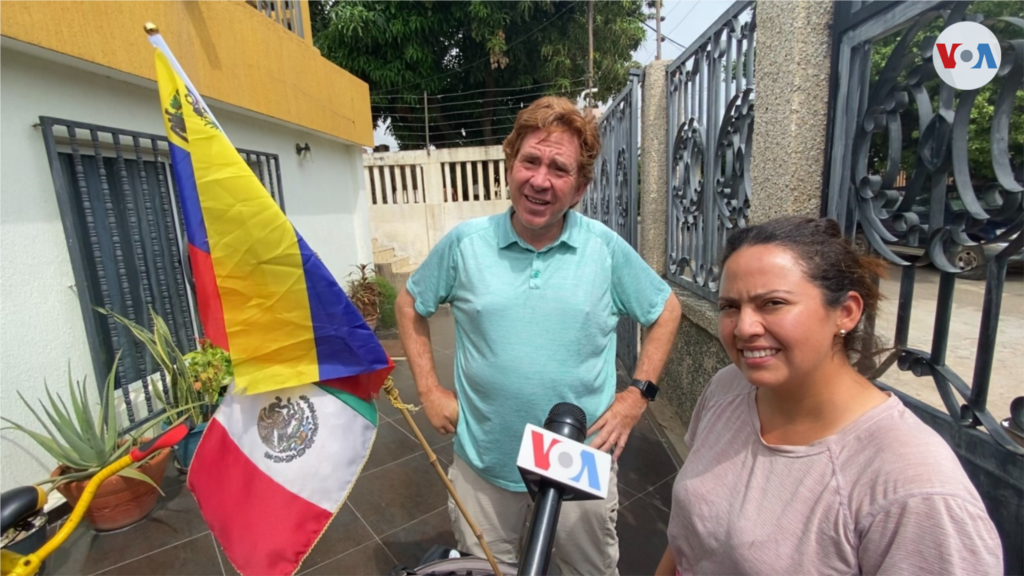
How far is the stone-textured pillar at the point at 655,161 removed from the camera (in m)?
3.54

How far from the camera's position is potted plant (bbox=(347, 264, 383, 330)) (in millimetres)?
6020

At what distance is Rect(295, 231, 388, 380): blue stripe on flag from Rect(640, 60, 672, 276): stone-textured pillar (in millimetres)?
2741

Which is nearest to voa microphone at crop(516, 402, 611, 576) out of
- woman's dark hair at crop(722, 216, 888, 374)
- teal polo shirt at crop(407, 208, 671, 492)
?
woman's dark hair at crop(722, 216, 888, 374)

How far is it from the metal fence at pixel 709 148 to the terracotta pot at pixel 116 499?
3.09m

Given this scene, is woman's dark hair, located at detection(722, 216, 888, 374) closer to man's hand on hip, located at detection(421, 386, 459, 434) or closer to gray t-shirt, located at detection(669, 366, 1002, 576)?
gray t-shirt, located at detection(669, 366, 1002, 576)

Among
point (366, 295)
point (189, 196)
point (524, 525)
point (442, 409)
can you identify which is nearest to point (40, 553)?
point (189, 196)

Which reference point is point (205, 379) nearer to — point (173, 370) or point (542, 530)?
point (173, 370)

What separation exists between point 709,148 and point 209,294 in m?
2.52

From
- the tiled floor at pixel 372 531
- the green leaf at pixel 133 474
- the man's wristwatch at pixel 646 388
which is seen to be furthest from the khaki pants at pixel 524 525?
the green leaf at pixel 133 474

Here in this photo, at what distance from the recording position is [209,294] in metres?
1.37

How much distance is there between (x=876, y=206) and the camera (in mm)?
1557

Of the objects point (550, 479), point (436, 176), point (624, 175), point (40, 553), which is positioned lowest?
point (40, 553)

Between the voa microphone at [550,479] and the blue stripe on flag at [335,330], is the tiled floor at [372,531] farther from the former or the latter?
the voa microphone at [550,479]

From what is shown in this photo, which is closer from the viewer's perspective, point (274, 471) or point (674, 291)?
point (274, 471)
